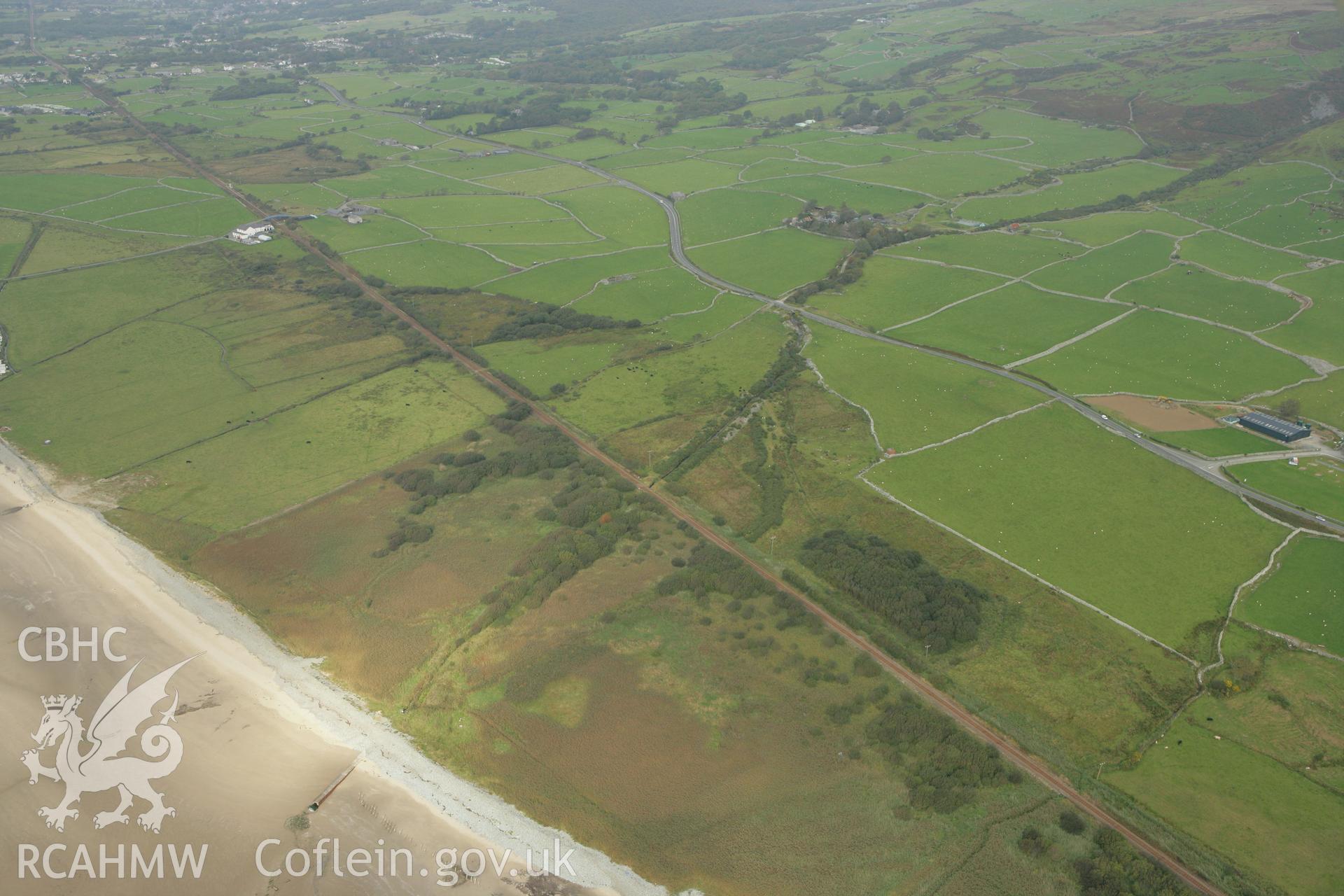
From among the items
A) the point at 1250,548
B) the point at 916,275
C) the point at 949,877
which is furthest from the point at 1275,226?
the point at 949,877

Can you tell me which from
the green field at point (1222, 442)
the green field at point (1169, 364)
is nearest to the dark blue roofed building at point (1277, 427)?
the green field at point (1222, 442)

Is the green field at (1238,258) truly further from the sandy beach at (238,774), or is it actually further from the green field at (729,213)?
the sandy beach at (238,774)

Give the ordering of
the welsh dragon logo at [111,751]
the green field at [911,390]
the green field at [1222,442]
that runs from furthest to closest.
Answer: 1. the green field at [911,390]
2. the green field at [1222,442]
3. the welsh dragon logo at [111,751]

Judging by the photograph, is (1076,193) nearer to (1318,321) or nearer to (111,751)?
(1318,321)

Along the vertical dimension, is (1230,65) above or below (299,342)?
above

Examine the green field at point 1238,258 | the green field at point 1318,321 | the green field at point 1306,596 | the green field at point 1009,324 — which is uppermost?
the green field at point 1238,258

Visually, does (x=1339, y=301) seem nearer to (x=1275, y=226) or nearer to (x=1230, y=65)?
(x=1275, y=226)
